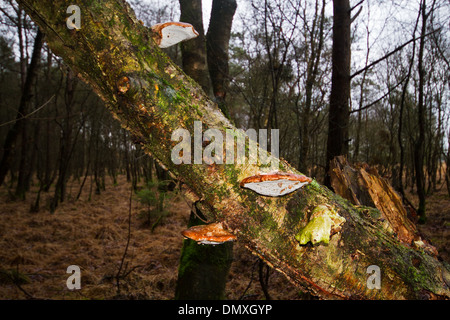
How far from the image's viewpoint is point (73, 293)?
4898 mm

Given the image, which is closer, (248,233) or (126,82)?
(126,82)

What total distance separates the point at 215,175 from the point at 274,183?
0.83 feet

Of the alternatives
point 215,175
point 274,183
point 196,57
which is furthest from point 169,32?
point 196,57

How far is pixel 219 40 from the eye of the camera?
4648 millimetres

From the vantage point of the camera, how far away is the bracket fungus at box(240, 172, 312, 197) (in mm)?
970

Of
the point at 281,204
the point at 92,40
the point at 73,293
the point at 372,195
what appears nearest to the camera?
the point at 92,40

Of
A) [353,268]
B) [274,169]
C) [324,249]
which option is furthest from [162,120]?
[353,268]

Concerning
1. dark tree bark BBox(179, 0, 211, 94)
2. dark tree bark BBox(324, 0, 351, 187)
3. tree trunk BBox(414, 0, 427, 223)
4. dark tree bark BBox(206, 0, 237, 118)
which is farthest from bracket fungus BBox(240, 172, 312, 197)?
tree trunk BBox(414, 0, 427, 223)

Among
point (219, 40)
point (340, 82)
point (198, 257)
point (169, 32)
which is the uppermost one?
point (219, 40)

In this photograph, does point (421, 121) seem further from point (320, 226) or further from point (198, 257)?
point (320, 226)

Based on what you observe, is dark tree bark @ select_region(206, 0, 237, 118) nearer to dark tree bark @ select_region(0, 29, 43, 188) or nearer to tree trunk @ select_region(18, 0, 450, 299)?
tree trunk @ select_region(18, 0, 450, 299)

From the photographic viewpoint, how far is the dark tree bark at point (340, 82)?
395cm

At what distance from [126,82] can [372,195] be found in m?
1.89

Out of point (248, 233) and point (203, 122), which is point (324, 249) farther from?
point (203, 122)
